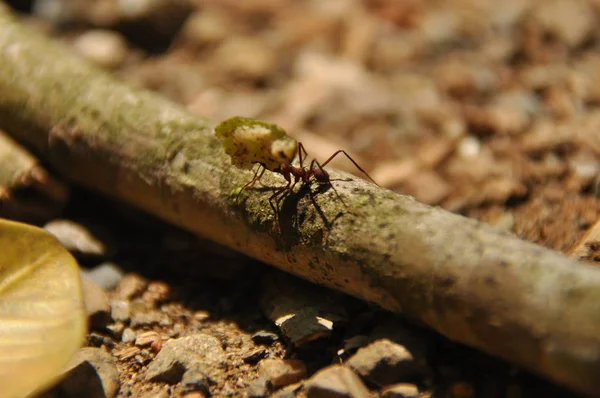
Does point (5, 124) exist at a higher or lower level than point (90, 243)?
higher

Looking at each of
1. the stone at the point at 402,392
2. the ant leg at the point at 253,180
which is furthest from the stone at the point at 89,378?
the stone at the point at 402,392

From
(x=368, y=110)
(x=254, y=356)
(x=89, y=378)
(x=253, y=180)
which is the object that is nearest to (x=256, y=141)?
(x=253, y=180)

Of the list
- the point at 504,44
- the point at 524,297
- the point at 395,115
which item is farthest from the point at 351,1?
the point at 524,297

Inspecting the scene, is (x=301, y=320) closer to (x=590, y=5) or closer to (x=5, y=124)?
(x=5, y=124)

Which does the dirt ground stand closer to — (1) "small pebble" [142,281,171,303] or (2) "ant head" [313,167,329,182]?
(1) "small pebble" [142,281,171,303]

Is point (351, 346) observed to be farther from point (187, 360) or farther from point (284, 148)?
point (284, 148)

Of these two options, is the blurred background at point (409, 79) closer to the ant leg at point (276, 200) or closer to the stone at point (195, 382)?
the ant leg at point (276, 200)
